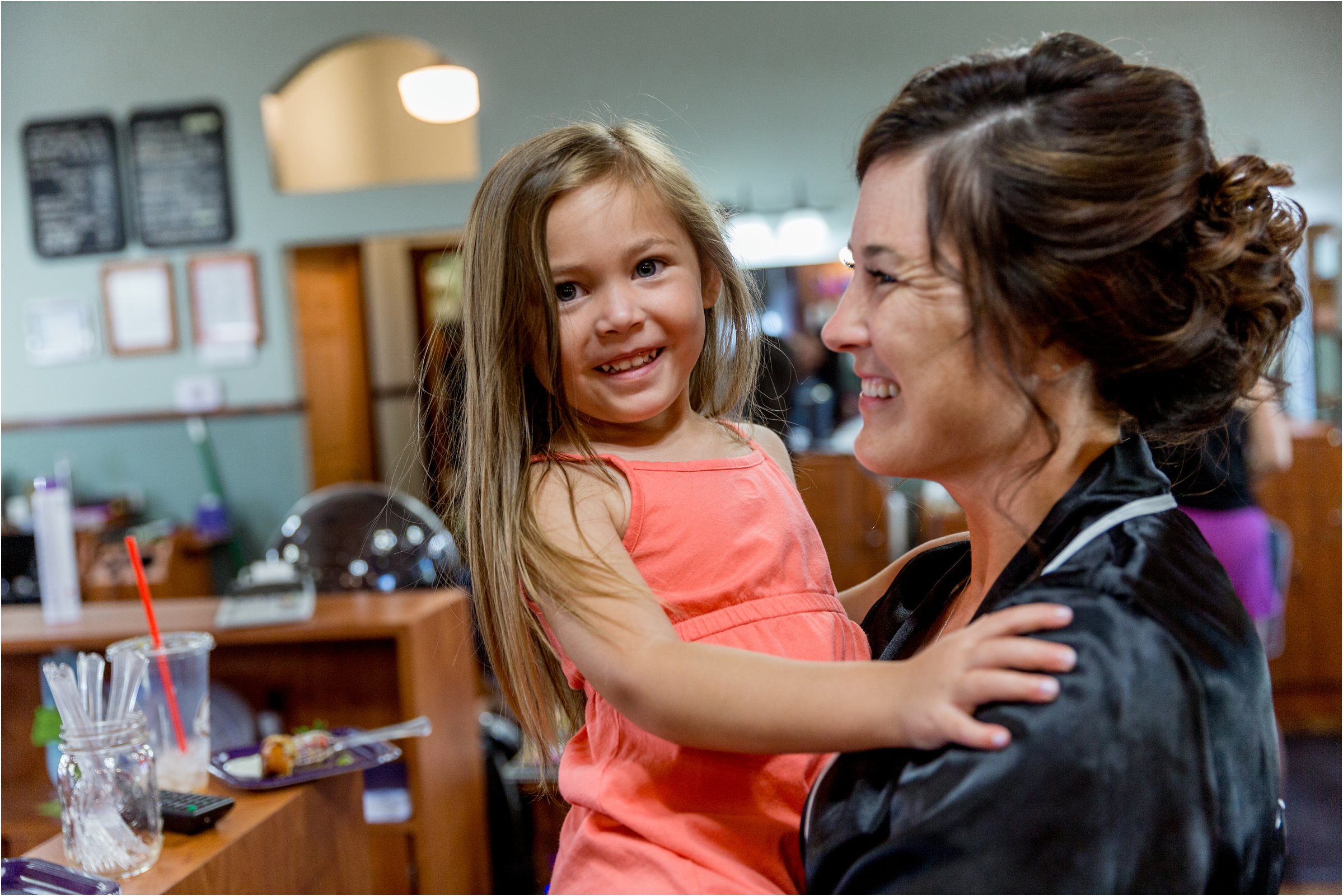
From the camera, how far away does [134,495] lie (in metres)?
6.41

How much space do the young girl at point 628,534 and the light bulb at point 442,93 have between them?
15.7ft

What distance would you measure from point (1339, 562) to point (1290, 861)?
1763mm

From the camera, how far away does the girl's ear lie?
1.42m

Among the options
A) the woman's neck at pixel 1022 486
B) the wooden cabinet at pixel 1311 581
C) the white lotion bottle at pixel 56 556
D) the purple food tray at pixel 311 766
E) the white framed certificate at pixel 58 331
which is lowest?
the wooden cabinet at pixel 1311 581

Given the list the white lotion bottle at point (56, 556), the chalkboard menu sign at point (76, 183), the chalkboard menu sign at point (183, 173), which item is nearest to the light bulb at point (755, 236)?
the chalkboard menu sign at point (183, 173)

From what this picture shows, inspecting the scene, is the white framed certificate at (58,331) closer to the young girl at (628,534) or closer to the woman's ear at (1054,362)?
the young girl at (628,534)

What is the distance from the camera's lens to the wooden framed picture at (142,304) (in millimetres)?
6297

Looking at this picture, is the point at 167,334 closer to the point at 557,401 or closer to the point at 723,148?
the point at 723,148

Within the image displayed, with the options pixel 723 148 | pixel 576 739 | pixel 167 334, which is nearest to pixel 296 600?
pixel 576 739

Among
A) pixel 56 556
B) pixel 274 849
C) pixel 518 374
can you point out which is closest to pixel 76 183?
pixel 56 556

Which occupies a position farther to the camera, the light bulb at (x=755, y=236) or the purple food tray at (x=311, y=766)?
the light bulb at (x=755, y=236)

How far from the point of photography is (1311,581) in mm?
4602

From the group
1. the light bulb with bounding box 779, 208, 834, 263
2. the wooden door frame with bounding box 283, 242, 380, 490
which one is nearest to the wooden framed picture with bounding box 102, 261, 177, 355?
the wooden door frame with bounding box 283, 242, 380, 490

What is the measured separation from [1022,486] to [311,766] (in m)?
1.22
